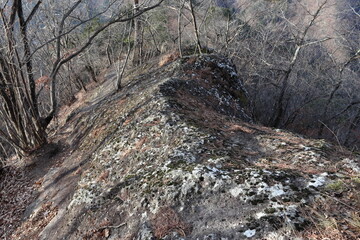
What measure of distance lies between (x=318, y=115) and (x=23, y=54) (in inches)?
830

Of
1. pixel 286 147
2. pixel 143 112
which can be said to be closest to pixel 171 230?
pixel 286 147

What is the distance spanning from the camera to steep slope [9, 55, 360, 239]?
3246mm

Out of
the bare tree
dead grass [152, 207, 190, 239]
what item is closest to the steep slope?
dead grass [152, 207, 190, 239]

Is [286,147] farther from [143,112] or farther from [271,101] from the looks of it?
[271,101]

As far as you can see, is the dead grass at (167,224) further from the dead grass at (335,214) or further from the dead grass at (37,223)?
the dead grass at (37,223)

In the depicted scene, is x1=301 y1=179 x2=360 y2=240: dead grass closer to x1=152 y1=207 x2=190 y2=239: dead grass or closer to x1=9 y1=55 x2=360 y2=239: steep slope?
x1=9 y1=55 x2=360 y2=239: steep slope

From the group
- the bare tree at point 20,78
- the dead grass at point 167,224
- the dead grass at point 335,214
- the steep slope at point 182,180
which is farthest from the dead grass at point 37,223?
the dead grass at point 335,214

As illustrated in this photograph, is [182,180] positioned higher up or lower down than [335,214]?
higher up

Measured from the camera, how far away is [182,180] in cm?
403

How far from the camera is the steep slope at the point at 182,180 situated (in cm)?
325

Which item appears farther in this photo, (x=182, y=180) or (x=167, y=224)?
(x=182, y=180)

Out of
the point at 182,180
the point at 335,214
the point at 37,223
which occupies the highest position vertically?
the point at 182,180

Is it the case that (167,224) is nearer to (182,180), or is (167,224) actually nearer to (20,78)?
(182,180)

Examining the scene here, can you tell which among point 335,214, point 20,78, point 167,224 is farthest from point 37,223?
point 335,214
